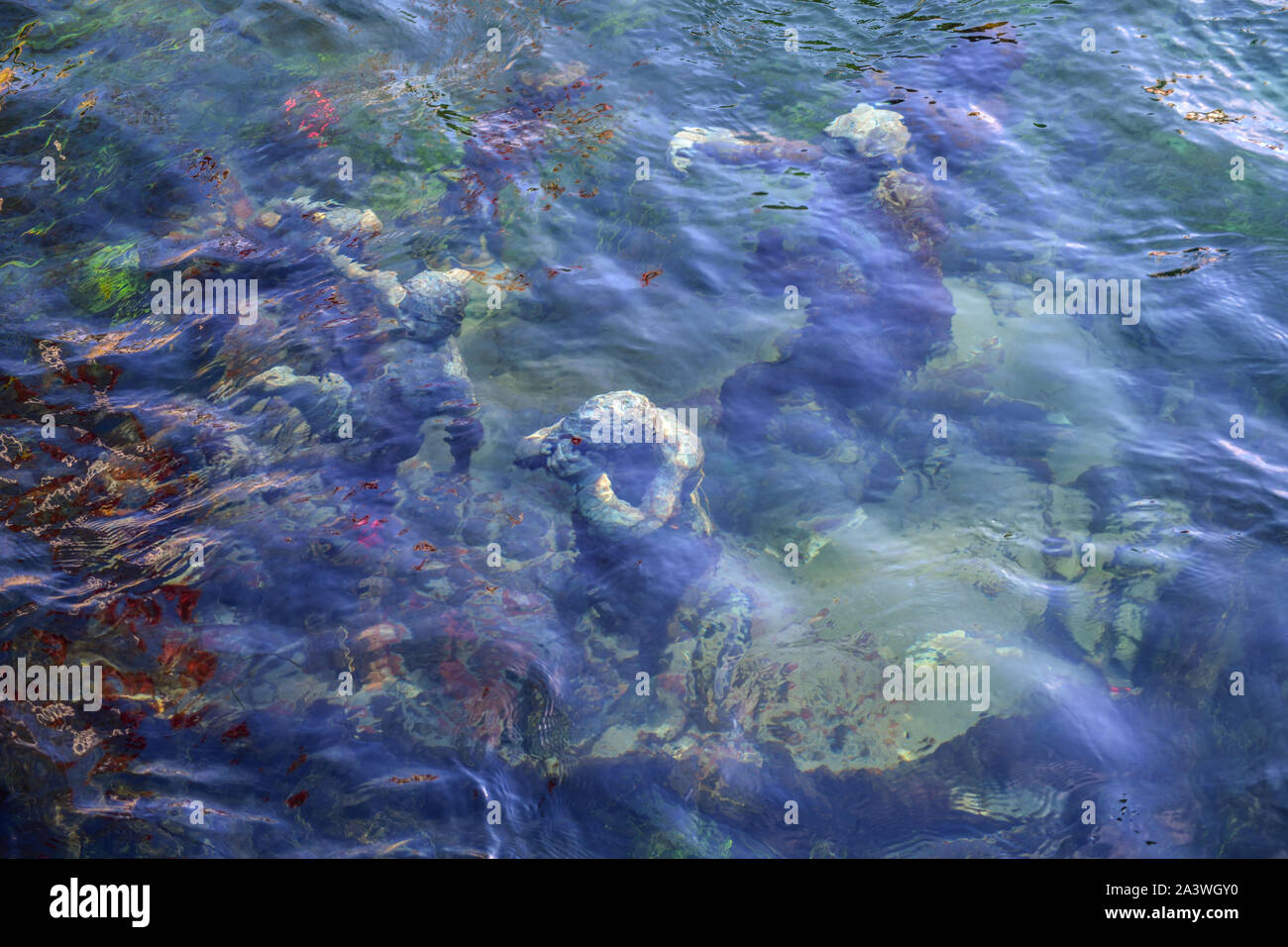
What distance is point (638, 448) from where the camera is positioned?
5375 millimetres

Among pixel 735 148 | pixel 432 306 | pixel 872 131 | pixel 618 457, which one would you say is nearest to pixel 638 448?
pixel 618 457

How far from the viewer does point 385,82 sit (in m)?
7.98

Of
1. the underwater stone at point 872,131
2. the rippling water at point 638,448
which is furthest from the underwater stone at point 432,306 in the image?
the underwater stone at point 872,131

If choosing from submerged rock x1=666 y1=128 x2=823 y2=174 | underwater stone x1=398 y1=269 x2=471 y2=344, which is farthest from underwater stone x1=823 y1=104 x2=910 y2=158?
underwater stone x1=398 y1=269 x2=471 y2=344

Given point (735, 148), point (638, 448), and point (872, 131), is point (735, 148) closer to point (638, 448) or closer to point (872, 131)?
point (872, 131)

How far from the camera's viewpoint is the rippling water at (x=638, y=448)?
13.3ft

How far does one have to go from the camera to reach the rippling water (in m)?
4.07

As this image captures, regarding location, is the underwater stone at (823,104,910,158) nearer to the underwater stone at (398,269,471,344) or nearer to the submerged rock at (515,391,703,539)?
the submerged rock at (515,391,703,539)

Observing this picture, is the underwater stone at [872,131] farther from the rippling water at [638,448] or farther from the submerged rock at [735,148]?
the submerged rock at [735,148]

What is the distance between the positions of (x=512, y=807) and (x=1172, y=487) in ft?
14.4

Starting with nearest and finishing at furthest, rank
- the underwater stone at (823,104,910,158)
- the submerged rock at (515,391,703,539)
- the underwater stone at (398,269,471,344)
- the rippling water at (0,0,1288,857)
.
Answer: the rippling water at (0,0,1288,857)
the submerged rock at (515,391,703,539)
the underwater stone at (398,269,471,344)
the underwater stone at (823,104,910,158)
